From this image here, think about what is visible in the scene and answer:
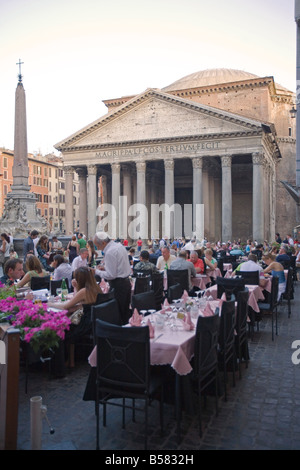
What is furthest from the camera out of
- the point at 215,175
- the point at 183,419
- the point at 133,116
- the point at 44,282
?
the point at 215,175

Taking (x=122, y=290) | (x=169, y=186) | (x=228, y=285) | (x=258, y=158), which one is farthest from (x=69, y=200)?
(x=122, y=290)

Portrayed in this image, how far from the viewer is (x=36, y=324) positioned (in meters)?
4.12

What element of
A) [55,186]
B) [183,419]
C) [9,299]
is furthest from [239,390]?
[55,186]

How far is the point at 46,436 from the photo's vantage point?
142 inches

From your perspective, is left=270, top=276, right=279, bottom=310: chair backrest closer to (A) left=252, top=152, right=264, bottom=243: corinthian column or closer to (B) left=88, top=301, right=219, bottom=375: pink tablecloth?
(B) left=88, top=301, right=219, bottom=375: pink tablecloth

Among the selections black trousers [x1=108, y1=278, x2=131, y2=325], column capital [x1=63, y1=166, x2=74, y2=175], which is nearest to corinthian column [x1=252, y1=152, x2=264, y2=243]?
column capital [x1=63, y1=166, x2=74, y2=175]

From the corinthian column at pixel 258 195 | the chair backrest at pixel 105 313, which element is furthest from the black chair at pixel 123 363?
the corinthian column at pixel 258 195

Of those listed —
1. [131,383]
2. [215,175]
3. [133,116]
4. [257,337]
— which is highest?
[133,116]

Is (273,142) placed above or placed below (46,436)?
above

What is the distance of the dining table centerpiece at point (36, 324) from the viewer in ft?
13.1

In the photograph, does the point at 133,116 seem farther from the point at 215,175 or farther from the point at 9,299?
the point at 9,299

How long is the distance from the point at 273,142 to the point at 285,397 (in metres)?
30.0

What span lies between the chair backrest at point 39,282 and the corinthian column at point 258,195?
862 inches

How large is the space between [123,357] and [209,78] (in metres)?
41.0
